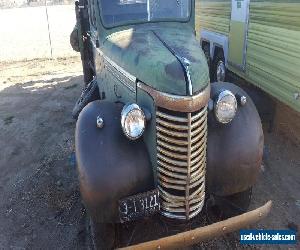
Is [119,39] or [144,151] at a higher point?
[119,39]

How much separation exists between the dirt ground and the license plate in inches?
45.9

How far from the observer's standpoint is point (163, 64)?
11.5 ft

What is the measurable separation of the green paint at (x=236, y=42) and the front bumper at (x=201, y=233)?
4.78 m

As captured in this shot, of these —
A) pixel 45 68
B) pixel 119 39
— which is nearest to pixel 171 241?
pixel 119 39

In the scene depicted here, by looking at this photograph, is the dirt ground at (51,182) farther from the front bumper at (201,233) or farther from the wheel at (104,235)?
the front bumper at (201,233)

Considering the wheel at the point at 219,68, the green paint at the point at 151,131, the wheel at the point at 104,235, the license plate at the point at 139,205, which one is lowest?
the wheel at the point at 104,235

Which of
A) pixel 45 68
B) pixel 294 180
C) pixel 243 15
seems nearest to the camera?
pixel 294 180

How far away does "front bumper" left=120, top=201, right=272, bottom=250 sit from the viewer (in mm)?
3184

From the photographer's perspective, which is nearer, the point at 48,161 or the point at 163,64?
the point at 163,64

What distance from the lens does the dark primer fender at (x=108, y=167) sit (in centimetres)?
336

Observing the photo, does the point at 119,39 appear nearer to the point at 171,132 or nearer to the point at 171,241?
the point at 171,132

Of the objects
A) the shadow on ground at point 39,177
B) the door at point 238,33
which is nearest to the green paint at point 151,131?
the shadow on ground at point 39,177

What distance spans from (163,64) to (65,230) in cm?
252

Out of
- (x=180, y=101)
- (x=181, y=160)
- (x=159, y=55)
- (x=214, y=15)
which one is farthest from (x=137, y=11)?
(x=214, y=15)
